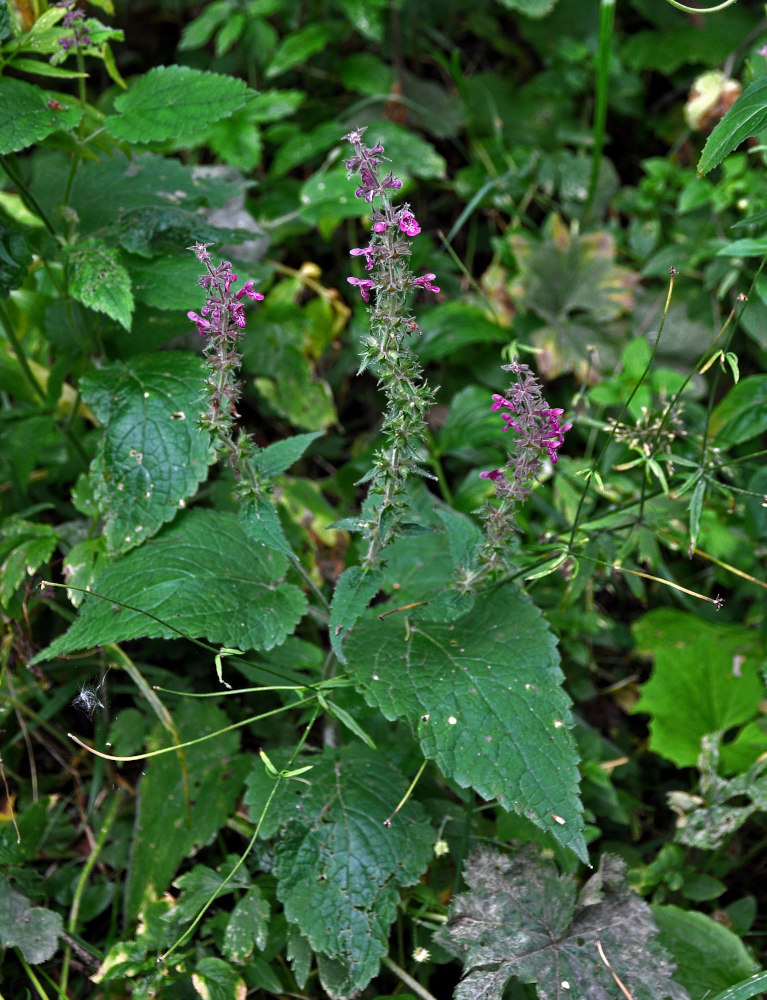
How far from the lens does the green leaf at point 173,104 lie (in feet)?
6.97

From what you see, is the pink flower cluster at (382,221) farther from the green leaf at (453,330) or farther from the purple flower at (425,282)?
the green leaf at (453,330)

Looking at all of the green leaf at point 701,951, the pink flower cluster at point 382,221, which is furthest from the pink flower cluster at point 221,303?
the green leaf at point 701,951

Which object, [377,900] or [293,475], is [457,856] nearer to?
[377,900]

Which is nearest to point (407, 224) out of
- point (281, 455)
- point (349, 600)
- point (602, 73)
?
point (281, 455)

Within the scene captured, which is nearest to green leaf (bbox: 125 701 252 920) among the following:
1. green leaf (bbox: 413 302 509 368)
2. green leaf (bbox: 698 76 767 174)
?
green leaf (bbox: 413 302 509 368)

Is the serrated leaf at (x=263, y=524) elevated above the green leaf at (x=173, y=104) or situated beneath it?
situated beneath

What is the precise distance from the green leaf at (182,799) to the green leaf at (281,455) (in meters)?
0.83

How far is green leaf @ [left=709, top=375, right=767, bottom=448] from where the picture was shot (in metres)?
2.45

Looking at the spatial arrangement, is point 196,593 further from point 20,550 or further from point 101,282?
point 101,282

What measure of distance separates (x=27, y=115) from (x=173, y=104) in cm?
37

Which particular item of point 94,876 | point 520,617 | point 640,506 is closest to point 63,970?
point 94,876

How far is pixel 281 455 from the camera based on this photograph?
6.41 feet

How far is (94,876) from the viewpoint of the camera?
7.79 ft

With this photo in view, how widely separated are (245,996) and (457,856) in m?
0.61
